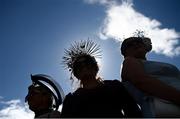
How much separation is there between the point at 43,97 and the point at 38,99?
79 mm

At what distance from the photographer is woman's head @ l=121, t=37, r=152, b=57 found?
421 centimetres

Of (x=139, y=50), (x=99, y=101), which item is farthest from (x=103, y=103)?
(x=139, y=50)

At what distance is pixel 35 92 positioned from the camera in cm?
520

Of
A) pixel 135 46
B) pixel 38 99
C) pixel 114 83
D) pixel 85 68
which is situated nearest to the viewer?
pixel 114 83

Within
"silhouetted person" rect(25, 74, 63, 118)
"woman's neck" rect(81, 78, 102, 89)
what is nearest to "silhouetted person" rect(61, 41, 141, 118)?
"woman's neck" rect(81, 78, 102, 89)

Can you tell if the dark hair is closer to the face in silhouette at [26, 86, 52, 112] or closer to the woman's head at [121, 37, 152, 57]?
the woman's head at [121, 37, 152, 57]

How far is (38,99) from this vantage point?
511cm

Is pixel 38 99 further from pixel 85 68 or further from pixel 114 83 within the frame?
pixel 114 83

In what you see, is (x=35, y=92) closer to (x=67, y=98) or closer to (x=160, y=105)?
(x=67, y=98)

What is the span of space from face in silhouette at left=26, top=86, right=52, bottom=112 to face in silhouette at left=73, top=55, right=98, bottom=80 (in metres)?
0.98

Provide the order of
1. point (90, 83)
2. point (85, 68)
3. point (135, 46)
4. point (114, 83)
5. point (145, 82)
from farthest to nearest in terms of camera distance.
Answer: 1. point (85, 68)
2. point (135, 46)
3. point (90, 83)
4. point (114, 83)
5. point (145, 82)

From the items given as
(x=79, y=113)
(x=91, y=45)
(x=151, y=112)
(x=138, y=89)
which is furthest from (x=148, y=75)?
(x=91, y=45)

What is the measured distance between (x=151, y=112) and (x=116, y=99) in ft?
2.14

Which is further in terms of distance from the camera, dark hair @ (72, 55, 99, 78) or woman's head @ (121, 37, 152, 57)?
dark hair @ (72, 55, 99, 78)
